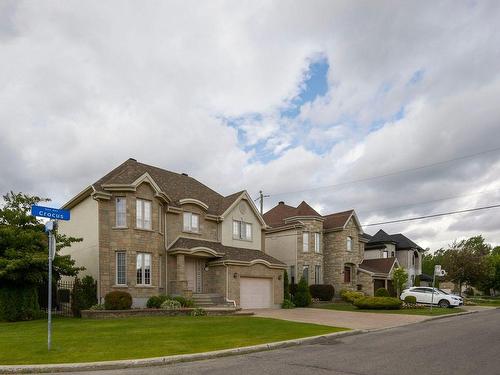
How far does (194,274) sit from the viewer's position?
98.8 ft

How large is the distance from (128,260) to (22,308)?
5.73 m

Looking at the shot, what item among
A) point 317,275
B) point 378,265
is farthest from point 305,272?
point 378,265

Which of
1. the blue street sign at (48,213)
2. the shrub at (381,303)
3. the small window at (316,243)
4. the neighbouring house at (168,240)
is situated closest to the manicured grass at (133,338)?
the blue street sign at (48,213)

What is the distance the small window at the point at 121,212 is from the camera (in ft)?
86.2

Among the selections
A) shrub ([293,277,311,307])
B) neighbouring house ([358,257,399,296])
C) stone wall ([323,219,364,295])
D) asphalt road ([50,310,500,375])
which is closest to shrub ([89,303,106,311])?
asphalt road ([50,310,500,375])

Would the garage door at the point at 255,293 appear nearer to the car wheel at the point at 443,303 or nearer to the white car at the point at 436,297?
the white car at the point at 436,297

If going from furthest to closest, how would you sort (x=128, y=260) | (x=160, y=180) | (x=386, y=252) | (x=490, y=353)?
(x=386, y=252) → (x=160, y=180) → (x=128, y=260) → (x=490, y=353)

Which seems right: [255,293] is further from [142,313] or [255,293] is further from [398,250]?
[398,250]

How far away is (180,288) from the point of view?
27750mm

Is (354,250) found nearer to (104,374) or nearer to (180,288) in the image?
(180,288)

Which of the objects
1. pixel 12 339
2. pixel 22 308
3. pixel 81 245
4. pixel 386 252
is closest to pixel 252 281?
pixel 81 245

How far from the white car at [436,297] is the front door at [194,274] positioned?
16.6 meters

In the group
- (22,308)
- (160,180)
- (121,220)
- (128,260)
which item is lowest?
(22,308)

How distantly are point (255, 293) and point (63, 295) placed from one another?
11.9 meters
